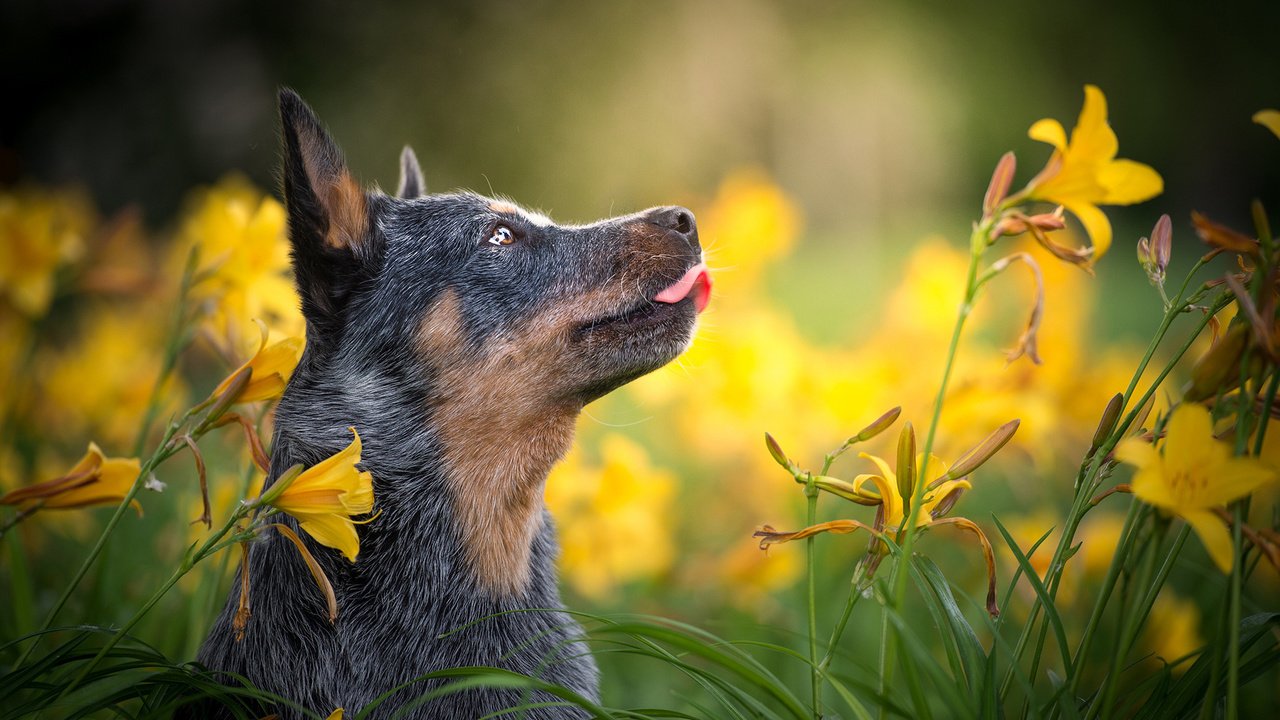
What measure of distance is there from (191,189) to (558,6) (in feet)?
16.1

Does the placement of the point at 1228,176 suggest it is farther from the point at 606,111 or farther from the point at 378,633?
the point at 378,633

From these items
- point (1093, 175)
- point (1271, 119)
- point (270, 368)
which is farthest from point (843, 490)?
point (270, 368)

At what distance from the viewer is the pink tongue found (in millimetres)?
2408

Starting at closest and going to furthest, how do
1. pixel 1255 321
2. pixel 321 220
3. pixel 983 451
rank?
pixel 1255 321 < pixel 983 451 < pixel 321 220

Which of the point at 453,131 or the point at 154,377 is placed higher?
the point at 453,131

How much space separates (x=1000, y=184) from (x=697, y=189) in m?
11.0

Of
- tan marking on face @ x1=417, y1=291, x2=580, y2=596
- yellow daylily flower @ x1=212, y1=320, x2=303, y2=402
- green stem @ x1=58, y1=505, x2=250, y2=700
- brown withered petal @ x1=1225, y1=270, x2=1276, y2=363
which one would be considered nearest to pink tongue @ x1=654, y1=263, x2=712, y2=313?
tan marking on face @ x1=417, y1=291, x2=580, y2=596

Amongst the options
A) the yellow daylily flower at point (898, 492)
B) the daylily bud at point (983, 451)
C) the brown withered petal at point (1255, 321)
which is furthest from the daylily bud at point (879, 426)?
the brown withered petal at point (1255, 321)

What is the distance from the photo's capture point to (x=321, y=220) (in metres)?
2.37

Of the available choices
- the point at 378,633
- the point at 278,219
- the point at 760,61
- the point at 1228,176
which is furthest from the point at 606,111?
the point at 1228,176

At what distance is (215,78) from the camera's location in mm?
10555

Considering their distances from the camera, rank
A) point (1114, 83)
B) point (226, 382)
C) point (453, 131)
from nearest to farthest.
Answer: point (226, 382)
point (453, 131)
point (1114, 83)

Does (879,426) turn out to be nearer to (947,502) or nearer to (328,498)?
(947,502)

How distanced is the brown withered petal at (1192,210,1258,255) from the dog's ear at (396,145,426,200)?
8.15 ft
